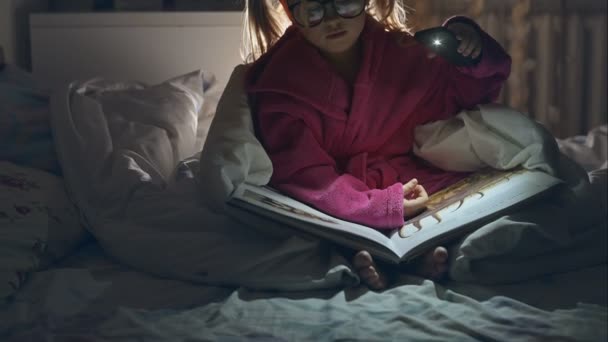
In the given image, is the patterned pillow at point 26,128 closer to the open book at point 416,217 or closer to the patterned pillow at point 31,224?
the patterned pillow at point 31,224

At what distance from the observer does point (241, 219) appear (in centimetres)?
108

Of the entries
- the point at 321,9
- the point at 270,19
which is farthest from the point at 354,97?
the point at 270,19

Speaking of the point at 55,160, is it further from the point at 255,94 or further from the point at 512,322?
the point at 512,322

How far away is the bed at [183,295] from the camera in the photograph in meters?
0.86

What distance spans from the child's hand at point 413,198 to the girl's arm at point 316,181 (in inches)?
1.1

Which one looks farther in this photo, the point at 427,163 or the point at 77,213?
the point at 427,163

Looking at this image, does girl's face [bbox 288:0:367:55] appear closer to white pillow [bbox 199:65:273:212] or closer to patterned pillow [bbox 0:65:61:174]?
white pillow [bbox 199:65:273:212]

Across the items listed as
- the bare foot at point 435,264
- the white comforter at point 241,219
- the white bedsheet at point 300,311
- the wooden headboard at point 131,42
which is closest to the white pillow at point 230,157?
the white comforter at point 241,219

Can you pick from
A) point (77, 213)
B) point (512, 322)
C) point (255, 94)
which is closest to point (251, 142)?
point (255, 94)

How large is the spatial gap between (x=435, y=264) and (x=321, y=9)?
422 mm

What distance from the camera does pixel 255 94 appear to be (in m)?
1.26

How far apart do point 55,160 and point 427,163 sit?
603 mm

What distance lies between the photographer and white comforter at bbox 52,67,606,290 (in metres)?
1.01

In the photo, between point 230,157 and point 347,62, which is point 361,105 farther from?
point 230,157
